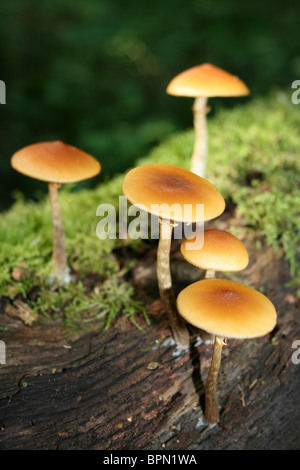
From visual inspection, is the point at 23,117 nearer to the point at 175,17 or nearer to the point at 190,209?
the point at 175,17

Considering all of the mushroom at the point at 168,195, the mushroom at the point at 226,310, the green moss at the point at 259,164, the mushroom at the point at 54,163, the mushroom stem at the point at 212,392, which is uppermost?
the mushroom at the point at 168,195

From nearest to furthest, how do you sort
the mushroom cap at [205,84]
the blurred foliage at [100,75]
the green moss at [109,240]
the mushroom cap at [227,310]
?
the mushroom cap at [227,310], the mushroom cap at [205,84], the green moss at [109,240], the blurred foliage at [100,75]

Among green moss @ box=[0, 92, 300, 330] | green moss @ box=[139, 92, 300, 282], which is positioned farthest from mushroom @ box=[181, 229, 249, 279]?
green moss @ box=[139, 92, 300, 282]

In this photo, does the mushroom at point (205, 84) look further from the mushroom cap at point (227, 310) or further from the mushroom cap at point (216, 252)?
the mushroom cap at point (227, 310)

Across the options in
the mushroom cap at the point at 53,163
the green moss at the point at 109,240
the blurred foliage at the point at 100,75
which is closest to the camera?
the mushroom cap at the point at 53,163

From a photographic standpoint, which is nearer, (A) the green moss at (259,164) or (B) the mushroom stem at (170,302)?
(B) the mushroom stem at (170,302)

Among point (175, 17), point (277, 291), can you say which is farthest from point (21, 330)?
point (175, 17)

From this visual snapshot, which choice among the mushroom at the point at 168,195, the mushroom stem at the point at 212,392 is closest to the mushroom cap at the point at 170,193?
the mushroom at the point at 168,195
